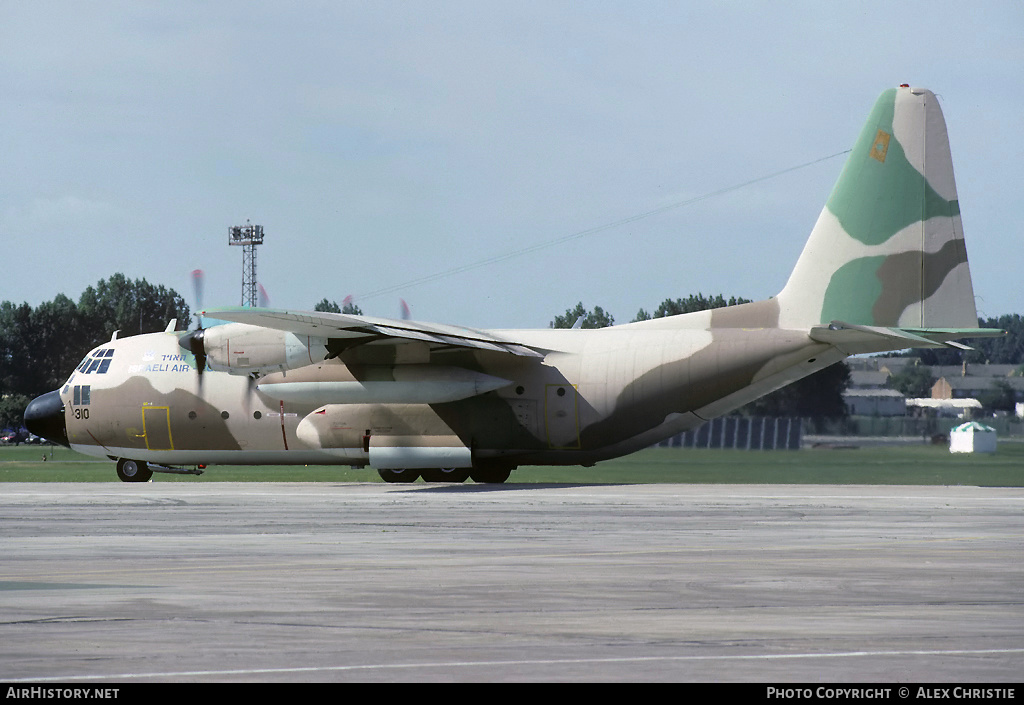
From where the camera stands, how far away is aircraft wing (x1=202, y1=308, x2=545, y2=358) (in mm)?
28039

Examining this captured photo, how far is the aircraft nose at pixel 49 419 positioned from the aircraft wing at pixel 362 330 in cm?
916

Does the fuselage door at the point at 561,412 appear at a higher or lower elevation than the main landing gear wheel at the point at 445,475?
higher

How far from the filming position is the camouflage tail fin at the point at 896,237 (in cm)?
3064

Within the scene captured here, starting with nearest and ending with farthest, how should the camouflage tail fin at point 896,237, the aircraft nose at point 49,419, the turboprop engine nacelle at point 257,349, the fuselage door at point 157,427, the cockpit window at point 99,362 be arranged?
the camouflage tail fin at point 896,237 < the turboprop engine nacelle at point 257,349 < the fuselage door at point 157,427 < the cockpit window at point 99,362 < the aircraft nose at point 49,419

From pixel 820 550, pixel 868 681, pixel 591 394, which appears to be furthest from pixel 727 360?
pixel 868 681

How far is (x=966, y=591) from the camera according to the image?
12.0 m

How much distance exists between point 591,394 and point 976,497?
9102mm

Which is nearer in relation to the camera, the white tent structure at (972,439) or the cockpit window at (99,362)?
the cockpit window at (99,362)

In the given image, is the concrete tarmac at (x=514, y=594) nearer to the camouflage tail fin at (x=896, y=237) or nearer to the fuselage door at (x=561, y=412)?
the camouflage tail fin at (x=896, y=237)

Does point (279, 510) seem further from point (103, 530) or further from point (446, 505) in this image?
point (103, 530)

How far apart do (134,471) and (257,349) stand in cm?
766

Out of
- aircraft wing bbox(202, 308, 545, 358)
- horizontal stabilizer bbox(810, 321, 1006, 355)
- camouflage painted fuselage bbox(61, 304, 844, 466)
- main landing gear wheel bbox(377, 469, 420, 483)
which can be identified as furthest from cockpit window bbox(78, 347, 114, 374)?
horizontal stabilizer bbox(810, 321, 1006, 355)

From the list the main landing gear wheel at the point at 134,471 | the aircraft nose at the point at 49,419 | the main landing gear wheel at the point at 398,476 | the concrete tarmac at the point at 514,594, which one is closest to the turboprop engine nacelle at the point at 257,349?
the main landing gear wheel at the point at 398,476

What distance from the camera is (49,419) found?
120 ft
